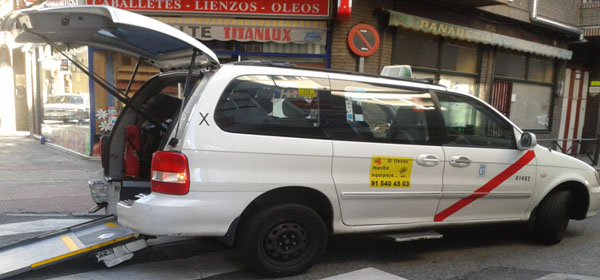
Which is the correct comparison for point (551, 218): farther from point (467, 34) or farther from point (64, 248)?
point (467, 34)

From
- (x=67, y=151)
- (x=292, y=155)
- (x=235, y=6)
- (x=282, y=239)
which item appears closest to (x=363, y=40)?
(x=235, y=6)

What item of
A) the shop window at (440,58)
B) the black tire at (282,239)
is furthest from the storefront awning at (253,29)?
the black tire at (282,239)

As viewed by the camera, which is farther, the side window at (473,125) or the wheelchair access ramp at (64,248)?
the side window at (473,125)

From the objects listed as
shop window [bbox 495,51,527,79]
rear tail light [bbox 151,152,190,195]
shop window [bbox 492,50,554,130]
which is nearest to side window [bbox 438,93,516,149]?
rear tail light [bbox 151,152,190,195]

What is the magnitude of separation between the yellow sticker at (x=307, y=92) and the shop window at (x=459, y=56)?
852 centimetres

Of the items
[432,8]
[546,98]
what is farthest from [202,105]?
[546,98]

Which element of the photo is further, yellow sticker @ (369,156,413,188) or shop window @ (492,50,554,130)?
shop window @ (492,50,554,130)

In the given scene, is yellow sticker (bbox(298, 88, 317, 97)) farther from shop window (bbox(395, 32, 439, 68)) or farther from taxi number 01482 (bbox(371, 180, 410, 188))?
shop window (bbox(395, 32, 439, 68))

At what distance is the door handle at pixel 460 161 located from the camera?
175 inches

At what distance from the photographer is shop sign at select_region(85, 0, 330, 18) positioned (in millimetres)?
9500

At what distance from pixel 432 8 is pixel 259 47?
446 centimetres

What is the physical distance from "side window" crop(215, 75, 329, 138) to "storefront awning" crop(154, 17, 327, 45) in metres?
5.92

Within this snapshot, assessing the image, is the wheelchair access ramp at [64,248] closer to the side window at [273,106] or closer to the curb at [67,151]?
the side window at [273,106]

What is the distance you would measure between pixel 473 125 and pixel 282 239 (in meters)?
2.44
